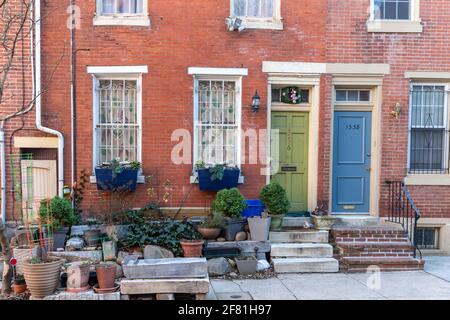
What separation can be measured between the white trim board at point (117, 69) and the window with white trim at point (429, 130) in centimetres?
562

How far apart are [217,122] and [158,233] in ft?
8.45

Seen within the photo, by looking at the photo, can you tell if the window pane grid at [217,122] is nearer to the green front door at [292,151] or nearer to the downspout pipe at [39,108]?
the green front door at [292,151]

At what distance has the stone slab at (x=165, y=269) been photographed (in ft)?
20.4

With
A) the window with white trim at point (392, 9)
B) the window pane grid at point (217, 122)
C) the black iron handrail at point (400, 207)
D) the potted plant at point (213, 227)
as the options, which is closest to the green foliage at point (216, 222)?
the potted plant at point (213, 227)

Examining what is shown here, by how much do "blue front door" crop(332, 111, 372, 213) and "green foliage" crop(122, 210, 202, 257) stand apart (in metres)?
3.25

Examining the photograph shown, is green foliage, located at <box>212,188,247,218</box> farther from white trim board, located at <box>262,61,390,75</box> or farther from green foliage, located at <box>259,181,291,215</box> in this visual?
white trim board, located at <box>262,61,390,75</box>

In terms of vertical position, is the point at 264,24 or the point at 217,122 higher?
the point at 264,24

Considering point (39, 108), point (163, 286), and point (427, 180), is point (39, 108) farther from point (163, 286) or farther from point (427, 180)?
point (427, 180)

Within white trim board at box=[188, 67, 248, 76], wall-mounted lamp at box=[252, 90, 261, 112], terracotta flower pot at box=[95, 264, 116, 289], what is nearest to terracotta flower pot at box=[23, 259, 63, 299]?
terracotta flower pot at box=[95, 264, 116, 289]

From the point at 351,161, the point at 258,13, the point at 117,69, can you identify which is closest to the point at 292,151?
the point at 351,161

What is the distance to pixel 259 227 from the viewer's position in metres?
8.12

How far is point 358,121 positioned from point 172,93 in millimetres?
3922

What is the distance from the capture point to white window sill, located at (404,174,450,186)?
9141mm
